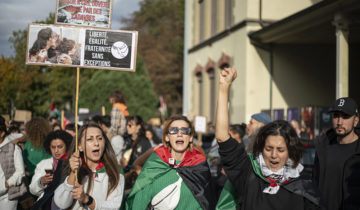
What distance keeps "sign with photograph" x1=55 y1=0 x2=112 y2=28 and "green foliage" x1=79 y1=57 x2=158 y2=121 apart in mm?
28306

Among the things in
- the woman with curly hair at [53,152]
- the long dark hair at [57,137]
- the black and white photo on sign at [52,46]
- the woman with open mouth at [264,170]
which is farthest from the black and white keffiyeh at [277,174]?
the long dark hair at [57,137]

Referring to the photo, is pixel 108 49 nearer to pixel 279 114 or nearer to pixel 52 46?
pixel 52 46

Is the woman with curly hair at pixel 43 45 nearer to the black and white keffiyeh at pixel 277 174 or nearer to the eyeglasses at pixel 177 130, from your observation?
the eyeglasses at pixel 177 130

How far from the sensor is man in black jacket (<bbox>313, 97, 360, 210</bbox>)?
4516mm

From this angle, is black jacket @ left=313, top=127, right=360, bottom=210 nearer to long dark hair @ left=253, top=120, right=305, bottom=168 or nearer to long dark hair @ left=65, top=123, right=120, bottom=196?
long dark hair @ left=253, top=120, right=305, bottom=168

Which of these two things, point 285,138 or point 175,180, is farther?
point 175,180

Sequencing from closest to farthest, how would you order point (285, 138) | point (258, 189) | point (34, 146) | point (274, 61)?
point (258, 189) < point (285, 138) < point (34, 146) < point (274, 61)

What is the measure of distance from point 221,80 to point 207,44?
789 inches

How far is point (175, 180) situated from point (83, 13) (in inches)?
76.0

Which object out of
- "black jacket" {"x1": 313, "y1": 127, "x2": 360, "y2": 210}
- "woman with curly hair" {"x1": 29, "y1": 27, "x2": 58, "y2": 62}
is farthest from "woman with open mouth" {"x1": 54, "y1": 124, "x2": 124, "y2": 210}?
"black jacket" {"x1": 313, "y1": 127, "x2": 360, "y2": 210}

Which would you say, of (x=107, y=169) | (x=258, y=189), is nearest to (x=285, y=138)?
(x=258, y=189)

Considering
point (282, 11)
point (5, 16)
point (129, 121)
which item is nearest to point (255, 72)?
point (282, 11)

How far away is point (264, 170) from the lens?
363 centimetres

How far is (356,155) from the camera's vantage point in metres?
4.61
